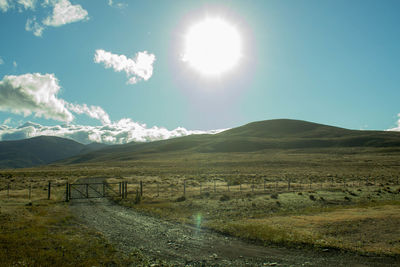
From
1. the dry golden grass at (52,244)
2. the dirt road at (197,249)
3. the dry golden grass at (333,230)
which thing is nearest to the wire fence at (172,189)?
the dry golden grass at (52,244)

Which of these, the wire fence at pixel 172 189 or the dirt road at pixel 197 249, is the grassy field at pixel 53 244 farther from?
the wire fence at pixel 172 189

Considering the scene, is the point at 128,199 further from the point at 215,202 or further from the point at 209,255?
the point at 209,255

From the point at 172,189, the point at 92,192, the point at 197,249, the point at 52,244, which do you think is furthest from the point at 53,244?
the point at 172,189

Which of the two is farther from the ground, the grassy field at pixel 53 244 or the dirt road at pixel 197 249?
the grassy field at pixel 53 244

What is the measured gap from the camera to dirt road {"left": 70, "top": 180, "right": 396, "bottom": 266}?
12.9m

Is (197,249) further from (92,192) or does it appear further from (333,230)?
(92,192)

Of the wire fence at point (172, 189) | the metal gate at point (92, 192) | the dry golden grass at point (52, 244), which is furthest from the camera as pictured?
the wire fence at point (172, 189)

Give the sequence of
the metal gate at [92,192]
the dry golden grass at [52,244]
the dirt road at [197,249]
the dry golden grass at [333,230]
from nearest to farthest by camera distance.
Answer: the dry golden grass at [52,244]
the dirt road at [197,249]
the dry golden grass at [333,230]
the metal gate at [92,192]

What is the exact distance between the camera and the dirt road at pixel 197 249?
507 inches

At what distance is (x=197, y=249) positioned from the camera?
1482cm

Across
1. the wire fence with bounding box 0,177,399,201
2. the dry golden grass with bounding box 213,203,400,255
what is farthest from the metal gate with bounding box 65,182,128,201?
the dry golden grass with bounding box 213,203,400,255

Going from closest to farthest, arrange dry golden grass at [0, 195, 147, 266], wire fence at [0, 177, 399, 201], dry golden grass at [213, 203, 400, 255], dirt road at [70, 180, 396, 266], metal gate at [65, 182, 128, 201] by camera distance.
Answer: dry golden grass at [0, 195, 147, 266], dirt road at [70, 180, 396, 266], dry golden grass at [213, 203, 400, 255], metal gate at [65, 182, 128, 201], wire fence at [0, 177, 399, 201]

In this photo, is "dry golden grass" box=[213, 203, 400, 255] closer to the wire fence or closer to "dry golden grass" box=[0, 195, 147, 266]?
"dry golden grass" box=[0, 195, 147, 266]

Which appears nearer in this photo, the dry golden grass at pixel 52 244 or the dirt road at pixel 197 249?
the dry golden grass at pixel 52 244
